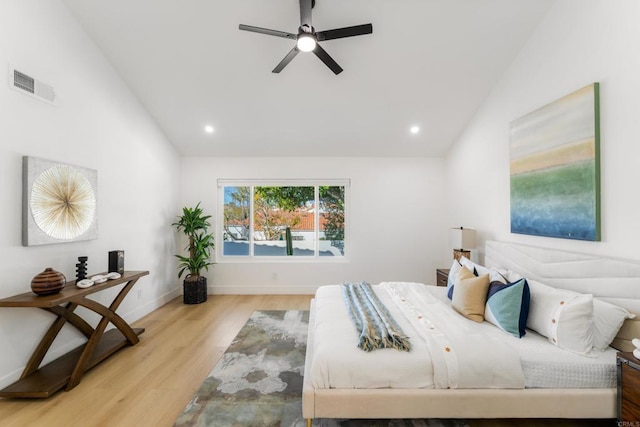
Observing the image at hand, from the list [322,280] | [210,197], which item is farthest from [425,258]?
[210,197]

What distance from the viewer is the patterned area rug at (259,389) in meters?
1.94

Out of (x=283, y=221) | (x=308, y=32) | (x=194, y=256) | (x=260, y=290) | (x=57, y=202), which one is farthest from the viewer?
(x=283, y=221)

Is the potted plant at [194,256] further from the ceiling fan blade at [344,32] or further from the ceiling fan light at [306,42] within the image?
the ceiling fan blade at [344,32]

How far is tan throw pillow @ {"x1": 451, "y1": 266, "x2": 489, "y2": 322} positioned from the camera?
96.8 inches

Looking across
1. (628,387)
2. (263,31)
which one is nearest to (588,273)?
(628,387)

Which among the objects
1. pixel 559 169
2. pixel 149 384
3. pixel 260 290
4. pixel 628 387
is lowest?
pixel 149 384

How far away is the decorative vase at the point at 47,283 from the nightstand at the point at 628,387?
3.94 meters

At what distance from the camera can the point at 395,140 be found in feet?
15.3

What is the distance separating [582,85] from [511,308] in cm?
195

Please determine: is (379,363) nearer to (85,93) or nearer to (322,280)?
(322,280)

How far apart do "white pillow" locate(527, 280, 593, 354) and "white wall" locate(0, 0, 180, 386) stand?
4053 mm

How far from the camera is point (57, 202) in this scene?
2.66 metres

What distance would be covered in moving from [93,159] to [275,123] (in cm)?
227

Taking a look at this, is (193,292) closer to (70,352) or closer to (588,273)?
(70,352)
